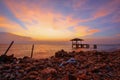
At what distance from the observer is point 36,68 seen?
8.12 meters

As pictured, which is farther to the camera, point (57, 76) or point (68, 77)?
point (57, 76)

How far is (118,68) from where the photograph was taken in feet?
24.2

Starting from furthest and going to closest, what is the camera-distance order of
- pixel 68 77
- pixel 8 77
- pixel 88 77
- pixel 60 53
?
pixel 60 53 → pixel 8 77 → pixel 88 77 → pixel 68 77

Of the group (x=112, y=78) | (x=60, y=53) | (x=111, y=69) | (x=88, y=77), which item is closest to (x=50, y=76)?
(x=88, y=77)

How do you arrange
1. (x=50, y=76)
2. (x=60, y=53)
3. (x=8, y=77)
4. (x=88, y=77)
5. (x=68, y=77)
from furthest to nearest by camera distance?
(x=60, y=53)
(x=8, y=77)
(x=50, y=76)
(x=88, y=77)
(x=68, y=77)

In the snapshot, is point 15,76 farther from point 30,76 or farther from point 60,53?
point 60,53

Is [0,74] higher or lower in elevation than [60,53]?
lower

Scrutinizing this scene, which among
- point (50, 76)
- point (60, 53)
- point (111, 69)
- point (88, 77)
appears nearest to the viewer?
point (88, 77)

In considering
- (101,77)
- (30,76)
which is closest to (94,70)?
(101,77)

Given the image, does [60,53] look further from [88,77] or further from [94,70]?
[88,77]

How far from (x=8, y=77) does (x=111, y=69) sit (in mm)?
5391

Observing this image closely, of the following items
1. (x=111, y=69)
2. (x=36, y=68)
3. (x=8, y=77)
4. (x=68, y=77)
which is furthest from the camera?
(x=36, y=68)

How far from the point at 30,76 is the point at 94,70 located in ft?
10.6

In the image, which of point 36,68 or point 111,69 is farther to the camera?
point 36,68
